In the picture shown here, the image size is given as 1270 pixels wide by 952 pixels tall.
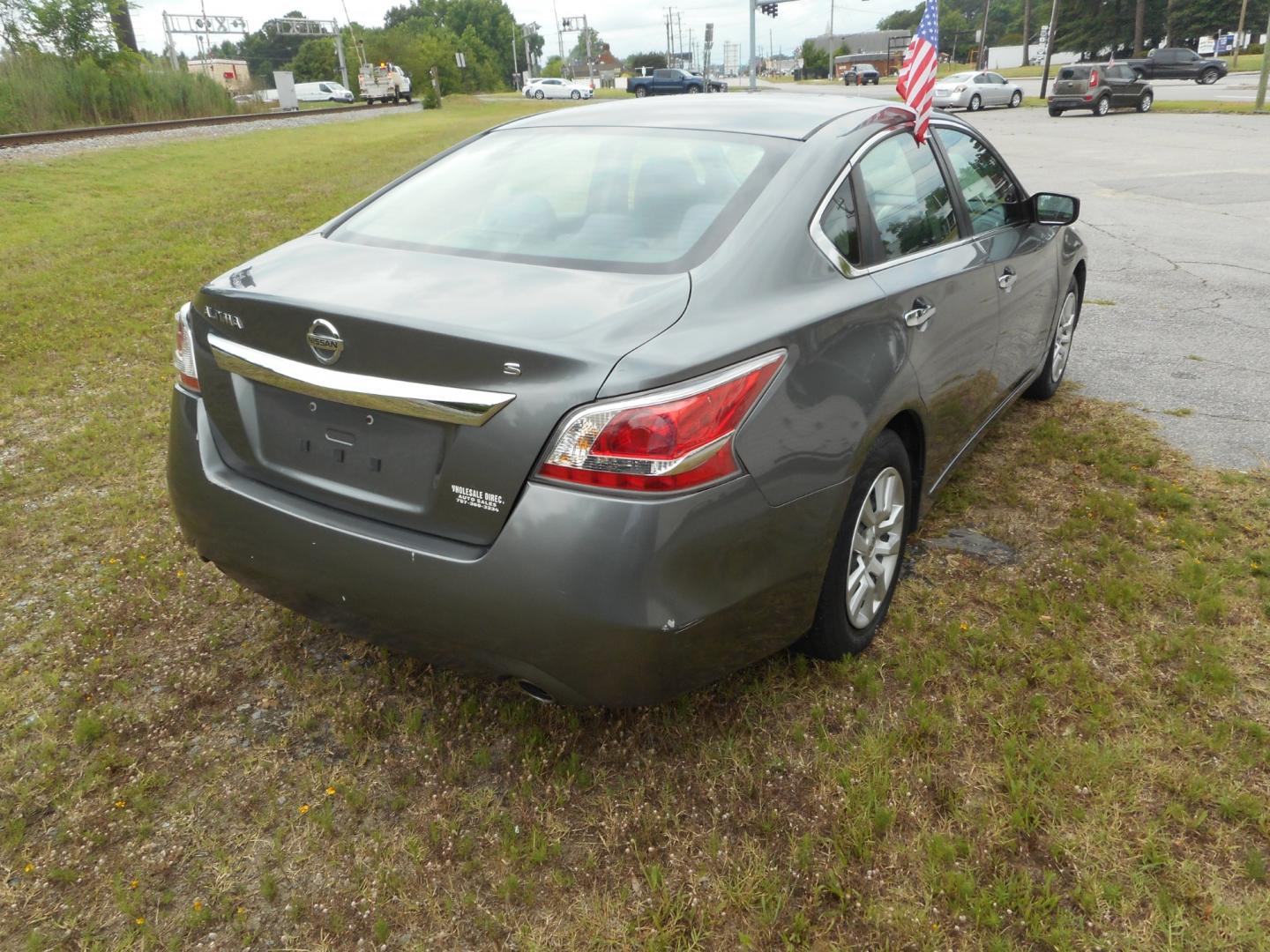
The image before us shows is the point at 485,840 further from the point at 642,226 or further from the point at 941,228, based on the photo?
the point at 941,228

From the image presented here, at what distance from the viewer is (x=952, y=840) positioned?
2.32m

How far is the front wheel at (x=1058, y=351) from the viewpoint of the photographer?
5.07 m

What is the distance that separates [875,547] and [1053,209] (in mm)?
2171

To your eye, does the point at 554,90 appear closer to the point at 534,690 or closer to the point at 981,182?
the point at 981,182

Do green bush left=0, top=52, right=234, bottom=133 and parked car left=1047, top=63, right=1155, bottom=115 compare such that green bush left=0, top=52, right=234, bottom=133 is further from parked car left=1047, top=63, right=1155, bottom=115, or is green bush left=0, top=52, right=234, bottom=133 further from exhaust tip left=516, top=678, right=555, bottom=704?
parked car left=1047, top=63, right=1155, bottom=115

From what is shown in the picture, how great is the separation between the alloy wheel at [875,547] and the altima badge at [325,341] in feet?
4.78

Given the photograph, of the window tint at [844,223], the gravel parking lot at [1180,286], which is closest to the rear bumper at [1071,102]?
the gravel parking lot at [1180,286]

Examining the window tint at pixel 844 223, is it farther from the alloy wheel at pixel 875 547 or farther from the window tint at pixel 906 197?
the alloy wheel at pixel 875 547

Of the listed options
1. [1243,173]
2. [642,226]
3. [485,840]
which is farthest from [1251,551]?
[1243,173]

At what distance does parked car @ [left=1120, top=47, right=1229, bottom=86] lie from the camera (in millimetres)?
44125

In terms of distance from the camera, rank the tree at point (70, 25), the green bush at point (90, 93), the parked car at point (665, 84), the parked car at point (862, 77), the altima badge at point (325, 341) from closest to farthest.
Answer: the altima badge at point (325, 341) → the green bush at point (90, 93) → the tree at point (70, 25) → the parked car at point (665, 84) → the parked car at point (862, 77)

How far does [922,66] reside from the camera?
16.3 ft

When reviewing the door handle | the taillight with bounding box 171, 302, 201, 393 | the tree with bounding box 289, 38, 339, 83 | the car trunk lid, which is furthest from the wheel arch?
the tree with bounding box 289, 38, 339, 83

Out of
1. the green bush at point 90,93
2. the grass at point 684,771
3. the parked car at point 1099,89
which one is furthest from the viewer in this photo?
the parked car at point 1099,89
